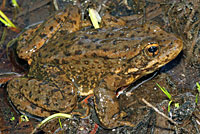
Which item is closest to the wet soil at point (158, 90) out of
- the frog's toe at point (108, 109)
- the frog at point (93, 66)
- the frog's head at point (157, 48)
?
the frog's toe at point (108, 109)

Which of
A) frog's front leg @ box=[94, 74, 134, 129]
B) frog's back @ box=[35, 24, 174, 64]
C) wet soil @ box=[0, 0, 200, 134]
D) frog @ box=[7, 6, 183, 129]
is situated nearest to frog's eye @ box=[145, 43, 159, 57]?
frog @ box=[7, 6, 183, 129]

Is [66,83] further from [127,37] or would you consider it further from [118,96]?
[127,37]

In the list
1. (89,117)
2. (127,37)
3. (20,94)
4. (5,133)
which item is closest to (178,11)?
(127,37)

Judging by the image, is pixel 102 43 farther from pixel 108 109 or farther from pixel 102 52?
pixel 108 109

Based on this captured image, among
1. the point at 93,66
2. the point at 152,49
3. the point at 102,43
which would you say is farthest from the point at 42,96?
the point at 152,49

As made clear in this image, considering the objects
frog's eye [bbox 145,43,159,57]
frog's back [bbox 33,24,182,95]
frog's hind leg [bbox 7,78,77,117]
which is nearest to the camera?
frog's eye [bbox 145,43,159,57]

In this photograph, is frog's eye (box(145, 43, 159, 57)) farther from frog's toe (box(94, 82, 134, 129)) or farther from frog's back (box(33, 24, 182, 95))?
frog's toe (box(94, 82, 134, 129))
